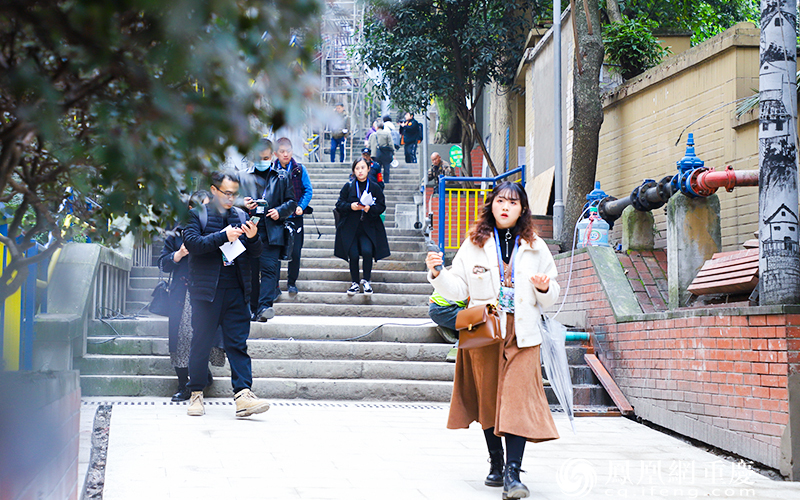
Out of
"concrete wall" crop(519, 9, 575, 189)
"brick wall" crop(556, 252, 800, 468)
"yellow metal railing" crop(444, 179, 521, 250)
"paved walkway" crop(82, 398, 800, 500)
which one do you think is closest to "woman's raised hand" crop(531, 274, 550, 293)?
"paved walkway" crop(82, 398, 800, 500)

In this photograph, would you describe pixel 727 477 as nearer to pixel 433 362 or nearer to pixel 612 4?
pixel 433 362

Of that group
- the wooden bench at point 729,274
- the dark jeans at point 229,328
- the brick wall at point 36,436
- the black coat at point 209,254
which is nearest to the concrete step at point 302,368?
the dark jeans at point 229,328

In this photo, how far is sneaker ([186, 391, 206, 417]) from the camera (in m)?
6.30

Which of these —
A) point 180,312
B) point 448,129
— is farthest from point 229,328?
point 448,129

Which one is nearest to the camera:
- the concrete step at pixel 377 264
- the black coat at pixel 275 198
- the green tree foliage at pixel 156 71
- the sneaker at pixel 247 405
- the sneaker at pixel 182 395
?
the green tree foliage at pixel 156 71

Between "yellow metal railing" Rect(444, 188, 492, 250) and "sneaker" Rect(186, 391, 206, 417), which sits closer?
"sneaker" Rect(186, 391, 206, 417)

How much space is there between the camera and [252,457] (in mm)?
4871

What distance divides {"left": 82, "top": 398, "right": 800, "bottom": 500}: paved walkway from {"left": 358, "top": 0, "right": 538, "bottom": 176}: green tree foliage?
36.8 feet

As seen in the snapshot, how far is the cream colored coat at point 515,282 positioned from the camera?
4.27m

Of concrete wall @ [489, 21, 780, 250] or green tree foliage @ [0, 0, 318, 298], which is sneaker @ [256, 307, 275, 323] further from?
green tree foliage @ [0, 0, 318, 298]

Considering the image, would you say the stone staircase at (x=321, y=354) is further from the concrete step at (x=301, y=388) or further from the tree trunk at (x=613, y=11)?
the tree trunk at (x=613, y=11)

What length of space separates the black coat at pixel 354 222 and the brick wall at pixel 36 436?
6.70 m

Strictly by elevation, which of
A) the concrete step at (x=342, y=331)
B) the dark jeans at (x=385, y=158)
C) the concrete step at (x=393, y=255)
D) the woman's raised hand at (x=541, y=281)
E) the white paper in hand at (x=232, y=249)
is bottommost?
the concrete step at (x=342, y=331)

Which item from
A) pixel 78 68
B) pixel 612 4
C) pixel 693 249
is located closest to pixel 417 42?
pixel 612 4
